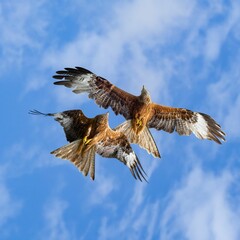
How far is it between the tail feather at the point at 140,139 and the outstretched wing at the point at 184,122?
428 mm

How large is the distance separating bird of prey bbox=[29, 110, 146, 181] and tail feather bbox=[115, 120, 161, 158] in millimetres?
386

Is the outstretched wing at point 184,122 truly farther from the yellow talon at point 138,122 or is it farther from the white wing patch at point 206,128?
the yellow talon at point 138,122

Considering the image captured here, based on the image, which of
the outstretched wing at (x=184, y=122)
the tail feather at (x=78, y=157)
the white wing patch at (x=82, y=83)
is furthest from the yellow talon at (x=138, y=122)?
the tail feather at (x=78, y=157)

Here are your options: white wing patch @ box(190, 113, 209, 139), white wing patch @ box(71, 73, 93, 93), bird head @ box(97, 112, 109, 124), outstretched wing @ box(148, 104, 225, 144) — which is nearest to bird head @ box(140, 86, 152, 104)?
outstretched wing @ box(148, 104, 225, 144)

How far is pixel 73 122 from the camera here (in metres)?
15.6

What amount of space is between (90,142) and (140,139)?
1.47m

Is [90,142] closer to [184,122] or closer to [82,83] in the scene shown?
[82,83]

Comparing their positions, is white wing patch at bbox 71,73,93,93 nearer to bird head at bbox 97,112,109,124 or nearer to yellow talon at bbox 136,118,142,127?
bird head at bbox 97,112,109,124

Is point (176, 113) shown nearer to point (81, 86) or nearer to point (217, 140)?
point (217, 140)

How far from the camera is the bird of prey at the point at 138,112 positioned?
15.8 meters

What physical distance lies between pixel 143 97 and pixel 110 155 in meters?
1.63

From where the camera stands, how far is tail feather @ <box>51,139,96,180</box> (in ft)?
49.2

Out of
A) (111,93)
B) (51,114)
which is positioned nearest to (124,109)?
(111,93)

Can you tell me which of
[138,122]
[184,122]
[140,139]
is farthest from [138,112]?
[184,122]
